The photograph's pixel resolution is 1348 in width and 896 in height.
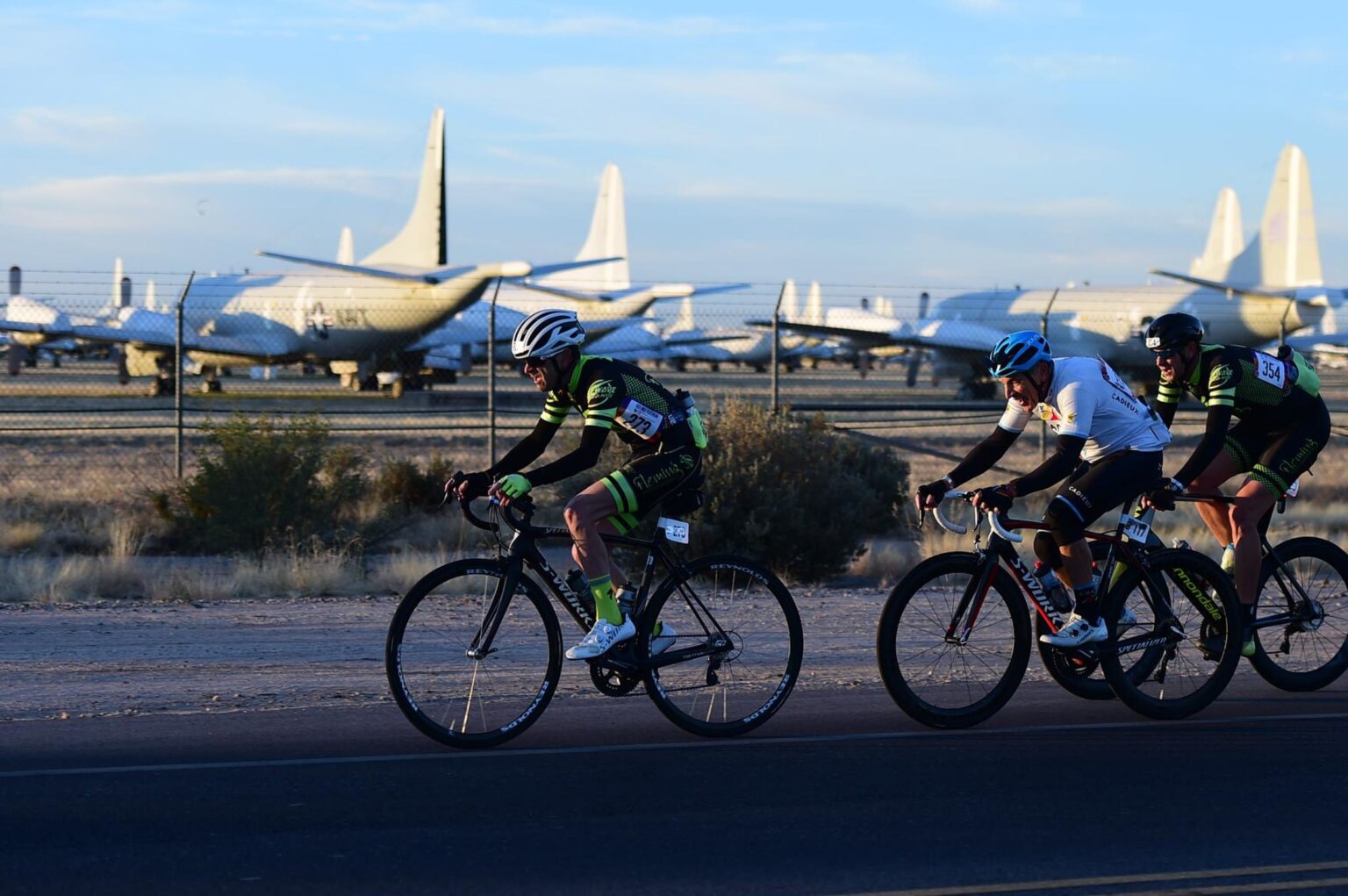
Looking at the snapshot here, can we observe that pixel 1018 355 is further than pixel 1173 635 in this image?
No

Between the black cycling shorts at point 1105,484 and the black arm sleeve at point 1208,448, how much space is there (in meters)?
0.17

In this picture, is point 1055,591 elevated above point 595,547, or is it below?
below

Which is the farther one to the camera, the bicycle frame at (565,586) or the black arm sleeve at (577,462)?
the bicycle frame at (565,586)

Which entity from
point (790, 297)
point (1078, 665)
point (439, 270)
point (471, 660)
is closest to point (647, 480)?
point (471, 660)

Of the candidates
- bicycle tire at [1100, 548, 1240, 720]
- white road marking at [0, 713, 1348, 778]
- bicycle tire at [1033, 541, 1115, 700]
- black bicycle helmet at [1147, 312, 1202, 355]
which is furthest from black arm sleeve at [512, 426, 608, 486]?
black bicycle helmet at [1147, 312, 1202, 355]

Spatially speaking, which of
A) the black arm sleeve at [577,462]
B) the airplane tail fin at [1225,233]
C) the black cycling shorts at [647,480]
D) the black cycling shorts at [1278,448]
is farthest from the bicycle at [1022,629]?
the airplane tail fin at [1225,233]

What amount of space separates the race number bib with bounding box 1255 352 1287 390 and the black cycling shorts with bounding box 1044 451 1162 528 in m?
1.03

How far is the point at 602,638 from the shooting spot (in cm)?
770

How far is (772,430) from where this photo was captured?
53.2 ft

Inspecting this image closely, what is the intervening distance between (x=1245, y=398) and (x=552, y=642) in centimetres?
400

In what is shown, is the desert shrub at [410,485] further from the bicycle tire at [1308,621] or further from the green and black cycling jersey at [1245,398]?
the bicycle tire at [1308,621]

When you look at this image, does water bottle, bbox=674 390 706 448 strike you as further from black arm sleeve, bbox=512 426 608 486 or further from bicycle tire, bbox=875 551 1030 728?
bicycle tire, bbox=875 551 1030 728

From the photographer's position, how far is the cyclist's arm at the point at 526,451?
25.9 ft

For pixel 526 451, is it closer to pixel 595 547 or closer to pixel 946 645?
pixel 595 547
